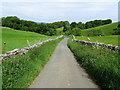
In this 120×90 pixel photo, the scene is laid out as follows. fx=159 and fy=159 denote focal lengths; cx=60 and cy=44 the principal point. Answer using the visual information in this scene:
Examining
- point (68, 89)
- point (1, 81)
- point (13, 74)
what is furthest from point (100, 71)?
point (1, 81)

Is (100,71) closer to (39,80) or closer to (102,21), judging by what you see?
(39,80)

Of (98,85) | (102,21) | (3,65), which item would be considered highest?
(102,21)

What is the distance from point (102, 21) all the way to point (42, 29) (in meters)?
90.4

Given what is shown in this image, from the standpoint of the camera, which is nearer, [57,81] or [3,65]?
[3,65]

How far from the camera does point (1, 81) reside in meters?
6.39

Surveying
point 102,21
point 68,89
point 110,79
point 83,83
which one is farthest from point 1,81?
point 102,21

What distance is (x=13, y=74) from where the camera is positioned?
23.6ft

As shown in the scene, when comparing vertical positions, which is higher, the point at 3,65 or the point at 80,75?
the point at 3,65

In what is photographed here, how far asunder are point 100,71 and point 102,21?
191 metres

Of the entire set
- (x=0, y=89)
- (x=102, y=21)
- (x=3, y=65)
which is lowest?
(x=0, y=89)

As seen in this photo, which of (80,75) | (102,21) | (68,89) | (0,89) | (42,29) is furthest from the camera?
(102,21)

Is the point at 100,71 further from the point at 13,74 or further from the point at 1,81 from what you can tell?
the point at 1,81

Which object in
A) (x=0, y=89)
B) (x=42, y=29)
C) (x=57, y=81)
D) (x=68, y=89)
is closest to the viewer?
(x=0, y=89)

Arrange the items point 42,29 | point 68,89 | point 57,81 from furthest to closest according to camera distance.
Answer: point 42,29 < point 57,81 < point 68,89
